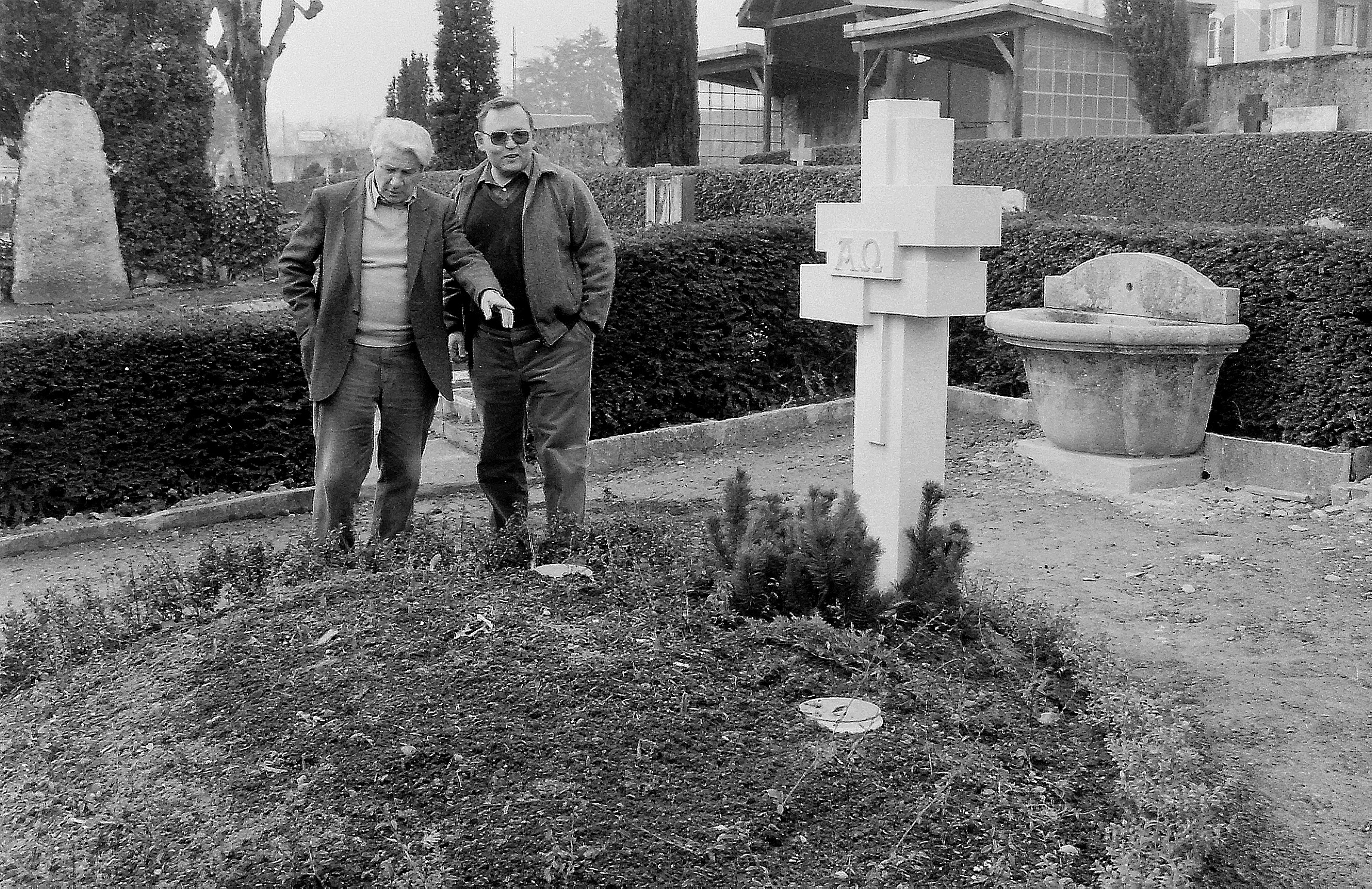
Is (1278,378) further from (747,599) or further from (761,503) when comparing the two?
(747,599)

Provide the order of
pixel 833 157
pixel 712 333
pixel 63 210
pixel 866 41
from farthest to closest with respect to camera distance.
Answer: pixel 866 41
pixel 833 157
pixel 63 210
pixel 712 333

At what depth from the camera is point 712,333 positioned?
31.3 ft

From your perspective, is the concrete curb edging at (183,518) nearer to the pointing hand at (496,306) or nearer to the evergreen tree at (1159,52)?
the pointing hand at (496,306)

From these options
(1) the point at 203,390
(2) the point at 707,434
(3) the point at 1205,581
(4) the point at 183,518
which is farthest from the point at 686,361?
(3) the point at 1205,581

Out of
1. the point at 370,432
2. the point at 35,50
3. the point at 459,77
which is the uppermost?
the point at 35,50

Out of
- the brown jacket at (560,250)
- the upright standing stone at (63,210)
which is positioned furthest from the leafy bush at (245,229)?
the brown jacket at (560,250)

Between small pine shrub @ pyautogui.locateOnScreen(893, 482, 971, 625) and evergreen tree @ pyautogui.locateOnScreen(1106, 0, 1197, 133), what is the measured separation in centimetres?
2463

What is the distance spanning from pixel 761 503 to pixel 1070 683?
127 cm

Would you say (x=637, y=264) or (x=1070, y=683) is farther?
(x=637, y=264)

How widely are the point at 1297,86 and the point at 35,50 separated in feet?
90.4

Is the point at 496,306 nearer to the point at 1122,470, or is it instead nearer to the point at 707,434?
the point at 707,434

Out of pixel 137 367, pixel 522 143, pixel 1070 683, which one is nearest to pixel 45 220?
pixel 137 367

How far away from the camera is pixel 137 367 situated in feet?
23.7

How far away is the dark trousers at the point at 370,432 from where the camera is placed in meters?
5.29
